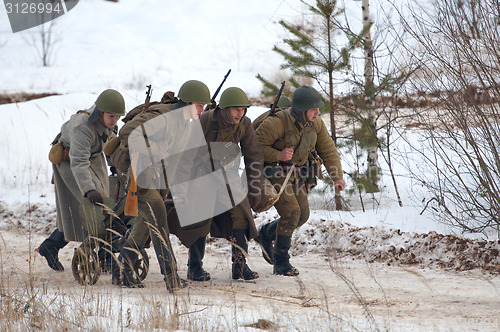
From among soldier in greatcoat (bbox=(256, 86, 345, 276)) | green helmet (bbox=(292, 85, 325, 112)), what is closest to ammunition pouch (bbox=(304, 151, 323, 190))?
soldier in greatcoat (bbox=(256, 86, 345, 276))

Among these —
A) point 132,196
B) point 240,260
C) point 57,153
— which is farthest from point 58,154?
point 240,260

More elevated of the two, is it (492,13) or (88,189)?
(492,13)

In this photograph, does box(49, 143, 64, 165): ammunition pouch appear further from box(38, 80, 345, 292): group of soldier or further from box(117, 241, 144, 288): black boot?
box(117, 241, 144, 288): black boot

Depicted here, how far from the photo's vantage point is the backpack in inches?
221

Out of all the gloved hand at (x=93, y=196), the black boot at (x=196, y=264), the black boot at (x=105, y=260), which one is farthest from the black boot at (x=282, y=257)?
the gloved hand at (x=93, y=196)

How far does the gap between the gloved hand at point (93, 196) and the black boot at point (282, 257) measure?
2021mm

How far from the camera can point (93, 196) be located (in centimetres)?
592

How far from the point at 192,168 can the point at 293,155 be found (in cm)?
115

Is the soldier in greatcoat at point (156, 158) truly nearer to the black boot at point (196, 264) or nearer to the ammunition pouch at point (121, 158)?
the ammunition pouch at point (121, 158)

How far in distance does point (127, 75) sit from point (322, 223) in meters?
17.2

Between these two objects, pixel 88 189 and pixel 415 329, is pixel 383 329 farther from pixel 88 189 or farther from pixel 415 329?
pixel 88 189

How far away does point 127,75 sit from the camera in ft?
77.9

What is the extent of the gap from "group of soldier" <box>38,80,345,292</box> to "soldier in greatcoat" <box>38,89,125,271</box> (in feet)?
0.03

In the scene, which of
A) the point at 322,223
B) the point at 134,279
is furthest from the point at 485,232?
the point at 134,279
